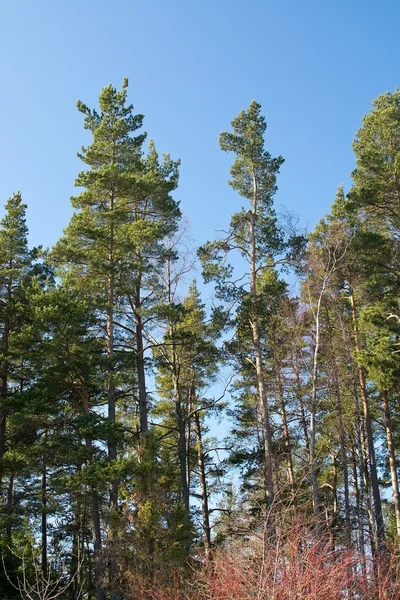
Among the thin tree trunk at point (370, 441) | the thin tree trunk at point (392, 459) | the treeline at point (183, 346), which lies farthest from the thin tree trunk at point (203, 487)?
the thin tree trunk at point (392, 459)

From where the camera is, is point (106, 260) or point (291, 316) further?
point (106, 260)

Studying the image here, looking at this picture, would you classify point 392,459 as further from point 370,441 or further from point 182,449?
point 182,449

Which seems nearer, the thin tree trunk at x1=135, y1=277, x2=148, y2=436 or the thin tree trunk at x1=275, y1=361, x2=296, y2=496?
the thin tree trunk at x1=135, y1=277, x2=148, y2=436

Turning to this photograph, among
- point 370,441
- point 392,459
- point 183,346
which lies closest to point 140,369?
point 183,346

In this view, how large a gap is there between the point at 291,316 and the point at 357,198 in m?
5.87

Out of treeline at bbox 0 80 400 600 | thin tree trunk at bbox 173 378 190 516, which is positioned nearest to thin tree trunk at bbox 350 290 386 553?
treeline at bbox 0 80 400 600

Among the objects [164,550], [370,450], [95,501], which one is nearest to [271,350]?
[370,450]

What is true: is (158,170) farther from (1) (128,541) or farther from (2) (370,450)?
(1) (128,541)

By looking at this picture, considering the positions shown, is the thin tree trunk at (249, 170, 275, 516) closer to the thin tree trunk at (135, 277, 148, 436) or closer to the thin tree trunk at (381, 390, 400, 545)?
the thin tree trunk at (135, 277, 148, 436)

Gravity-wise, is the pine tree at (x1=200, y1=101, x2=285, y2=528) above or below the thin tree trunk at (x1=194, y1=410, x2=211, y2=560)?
above

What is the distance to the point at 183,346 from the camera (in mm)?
22812

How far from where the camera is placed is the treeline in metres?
16.9

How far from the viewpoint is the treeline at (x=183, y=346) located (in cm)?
1688

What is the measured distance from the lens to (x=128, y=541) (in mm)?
13227
